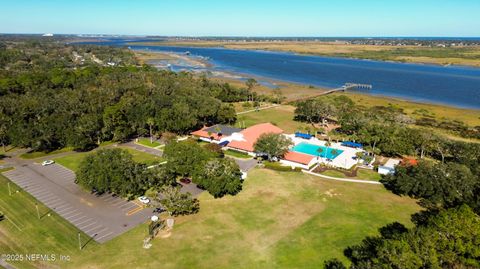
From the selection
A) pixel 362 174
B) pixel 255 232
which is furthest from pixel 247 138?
pixel 255 232

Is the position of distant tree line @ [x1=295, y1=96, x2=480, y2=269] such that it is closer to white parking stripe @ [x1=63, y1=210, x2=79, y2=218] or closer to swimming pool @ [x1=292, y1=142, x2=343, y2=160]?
swimming pool @ [x1=292, y1=142, x2=343, y2=160]

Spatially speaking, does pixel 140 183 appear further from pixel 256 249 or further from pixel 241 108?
pixel 241 108

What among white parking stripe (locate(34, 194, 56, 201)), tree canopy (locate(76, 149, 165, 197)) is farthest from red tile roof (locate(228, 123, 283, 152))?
white parking stripe (locate(34, 194, 56, 201))

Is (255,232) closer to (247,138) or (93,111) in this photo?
(247,138)

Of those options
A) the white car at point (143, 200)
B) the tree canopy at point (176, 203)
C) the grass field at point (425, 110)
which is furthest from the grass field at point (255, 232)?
the grass field at point (425, 110)

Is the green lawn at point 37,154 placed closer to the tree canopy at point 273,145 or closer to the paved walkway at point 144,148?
the paved walkway at point 144,148

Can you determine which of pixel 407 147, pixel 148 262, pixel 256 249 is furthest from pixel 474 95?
pixel 148 262
